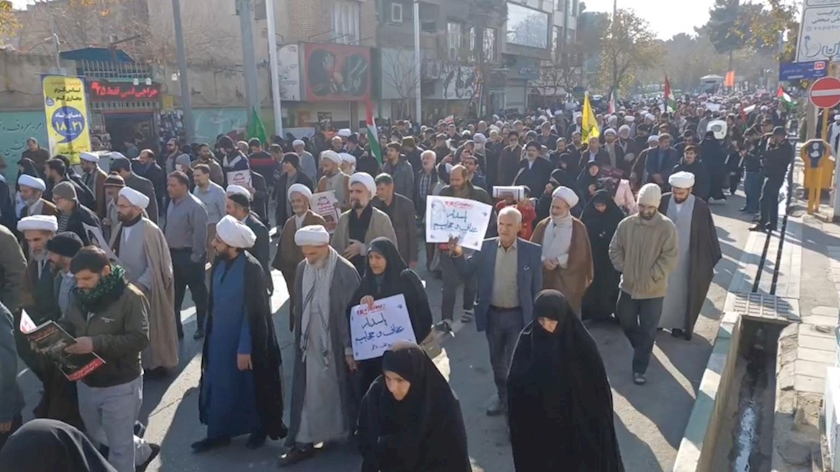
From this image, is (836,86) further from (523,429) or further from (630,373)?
(523,429)

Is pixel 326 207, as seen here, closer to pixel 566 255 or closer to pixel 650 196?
pixel 566 255

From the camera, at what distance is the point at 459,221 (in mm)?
6039

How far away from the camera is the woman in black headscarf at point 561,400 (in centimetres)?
375

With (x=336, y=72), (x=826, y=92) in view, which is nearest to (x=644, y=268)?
(x=826, y=92)

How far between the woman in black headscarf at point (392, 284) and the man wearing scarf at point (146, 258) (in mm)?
2153

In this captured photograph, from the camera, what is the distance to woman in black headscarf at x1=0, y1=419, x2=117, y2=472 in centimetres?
231

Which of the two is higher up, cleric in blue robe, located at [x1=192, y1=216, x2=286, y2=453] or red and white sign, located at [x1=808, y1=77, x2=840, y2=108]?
red and white sign, located at [x1=808, y1=77, x2=840, y2=108]

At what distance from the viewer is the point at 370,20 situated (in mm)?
32125

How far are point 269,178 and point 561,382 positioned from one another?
936cm

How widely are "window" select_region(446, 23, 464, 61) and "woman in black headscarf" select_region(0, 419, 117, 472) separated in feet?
122

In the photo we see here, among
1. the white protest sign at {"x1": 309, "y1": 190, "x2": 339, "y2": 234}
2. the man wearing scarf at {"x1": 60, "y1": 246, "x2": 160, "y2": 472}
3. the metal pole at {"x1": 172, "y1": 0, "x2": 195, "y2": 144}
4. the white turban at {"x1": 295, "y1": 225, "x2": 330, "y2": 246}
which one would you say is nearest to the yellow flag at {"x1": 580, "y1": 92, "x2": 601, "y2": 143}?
the white protest sign at {"x1": 309, "y1": 190, "x2": 339, "y2": 234}

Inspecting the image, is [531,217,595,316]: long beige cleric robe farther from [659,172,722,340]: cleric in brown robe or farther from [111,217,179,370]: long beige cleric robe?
[111,217,179,370]: long beige cleric robe

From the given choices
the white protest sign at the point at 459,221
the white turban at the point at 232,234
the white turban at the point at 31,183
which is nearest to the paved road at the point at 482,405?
the white protest sign at the point at 459,221

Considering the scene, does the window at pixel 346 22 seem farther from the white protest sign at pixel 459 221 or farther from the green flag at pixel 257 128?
the white protest sign at pixel 459 221
